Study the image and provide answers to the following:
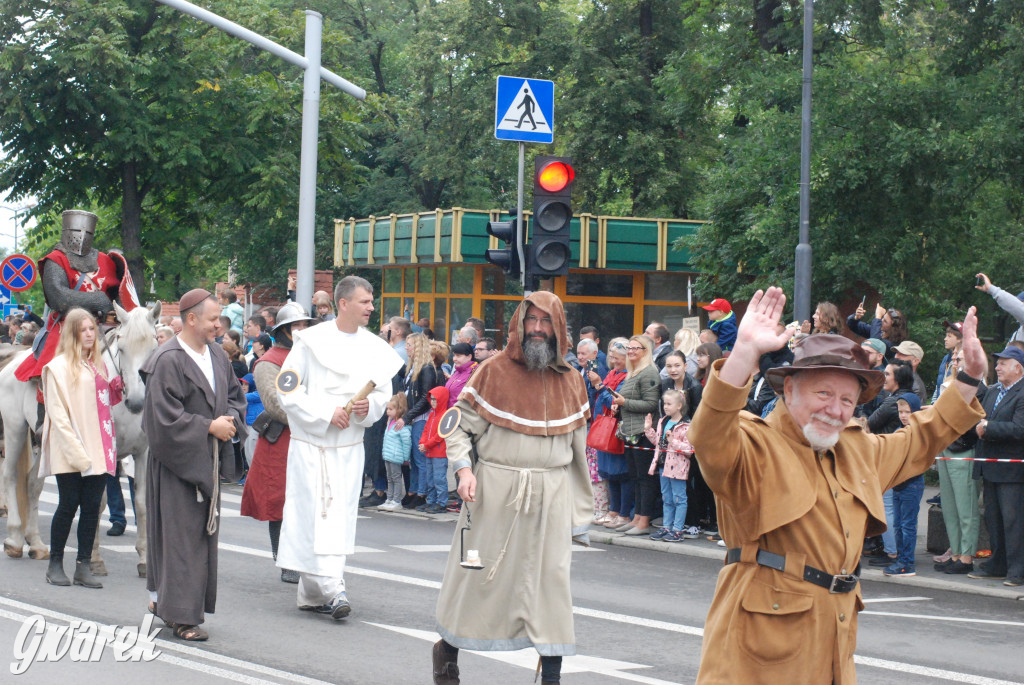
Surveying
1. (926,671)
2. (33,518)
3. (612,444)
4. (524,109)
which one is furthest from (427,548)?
(926,671)

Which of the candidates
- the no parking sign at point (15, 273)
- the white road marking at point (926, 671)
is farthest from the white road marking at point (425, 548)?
the no parking sign at point (15, 273)

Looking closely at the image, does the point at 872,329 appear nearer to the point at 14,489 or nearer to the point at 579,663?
the point at 579,663

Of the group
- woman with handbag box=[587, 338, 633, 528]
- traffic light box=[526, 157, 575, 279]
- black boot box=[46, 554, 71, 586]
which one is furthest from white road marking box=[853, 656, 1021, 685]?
woman with handbag box=[587, 338, 633, 528]

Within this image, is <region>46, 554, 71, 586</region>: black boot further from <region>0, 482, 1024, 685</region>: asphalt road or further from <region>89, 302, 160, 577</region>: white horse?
<region>89, 302, 160, 577</region>: white horse

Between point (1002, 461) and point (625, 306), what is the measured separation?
20843mm

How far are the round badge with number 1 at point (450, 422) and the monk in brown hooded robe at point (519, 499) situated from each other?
21 millimetres

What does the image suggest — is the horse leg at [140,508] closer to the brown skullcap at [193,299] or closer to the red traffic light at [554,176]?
the brown skullcap at [193,299]

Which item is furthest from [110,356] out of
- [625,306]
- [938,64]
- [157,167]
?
[625,306]

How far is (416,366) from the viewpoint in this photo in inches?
586

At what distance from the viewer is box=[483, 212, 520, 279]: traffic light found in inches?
468

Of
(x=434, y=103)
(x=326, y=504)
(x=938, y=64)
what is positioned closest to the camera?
(x=326, y=504)

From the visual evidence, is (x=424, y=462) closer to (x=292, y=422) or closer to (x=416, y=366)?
(x=416, y=366)

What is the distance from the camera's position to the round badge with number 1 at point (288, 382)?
7.85 metres

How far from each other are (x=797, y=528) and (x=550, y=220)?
A: 26.4 ft
